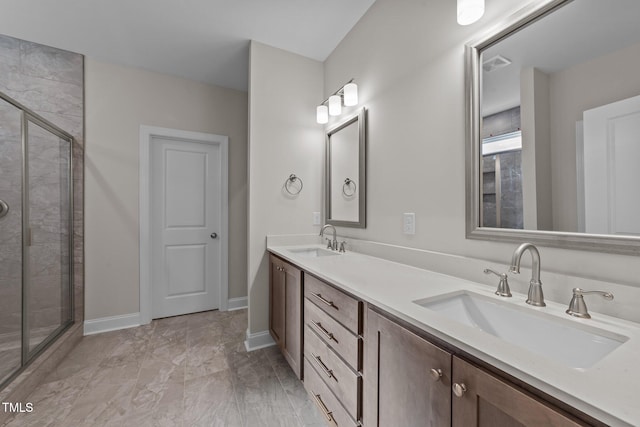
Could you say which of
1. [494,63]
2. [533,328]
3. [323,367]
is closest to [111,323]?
[323,367]

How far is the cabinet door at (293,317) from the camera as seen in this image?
5.19 feet

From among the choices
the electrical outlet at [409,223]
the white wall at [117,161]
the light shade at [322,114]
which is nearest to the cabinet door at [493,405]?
the electrical outlet at [409,223]

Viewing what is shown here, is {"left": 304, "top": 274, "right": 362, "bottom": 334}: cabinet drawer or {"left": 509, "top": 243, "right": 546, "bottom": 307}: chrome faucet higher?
{"left": 509, "top": 243, "right": 546, "bottom": 307}: chrome faucet

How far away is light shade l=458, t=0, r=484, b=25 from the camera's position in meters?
1.06

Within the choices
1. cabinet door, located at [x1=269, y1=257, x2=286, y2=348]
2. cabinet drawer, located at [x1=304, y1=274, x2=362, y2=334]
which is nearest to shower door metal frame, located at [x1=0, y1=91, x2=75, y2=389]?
cabinet door, located at [x1=269, y1=257, x2=286, y2=348]

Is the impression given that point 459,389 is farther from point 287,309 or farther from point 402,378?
point 287,309

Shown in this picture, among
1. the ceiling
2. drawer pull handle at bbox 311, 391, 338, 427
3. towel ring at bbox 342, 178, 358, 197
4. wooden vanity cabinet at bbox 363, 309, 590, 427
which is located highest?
the ceiling

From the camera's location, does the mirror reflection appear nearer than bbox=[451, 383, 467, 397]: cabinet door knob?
No

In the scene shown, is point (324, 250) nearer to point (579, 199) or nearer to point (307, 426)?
point (307, 426)

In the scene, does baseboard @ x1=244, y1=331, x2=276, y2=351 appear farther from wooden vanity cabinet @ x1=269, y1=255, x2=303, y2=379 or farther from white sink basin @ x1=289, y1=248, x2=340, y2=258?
white sink basin @ x1=289, y1=248, x2=340, y2=258

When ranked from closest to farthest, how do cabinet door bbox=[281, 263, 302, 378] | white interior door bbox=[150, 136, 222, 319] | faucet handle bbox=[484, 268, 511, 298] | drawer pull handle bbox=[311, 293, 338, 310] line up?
faucet handle bbox=[484, 268, 511, 298], drawer pull handle bbox=[311, 293, 338, 310], cabinet door bbox=[281, 263, 302, 378], white interior door bbox=[150, 136, 222, 319]

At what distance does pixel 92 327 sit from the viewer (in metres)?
2.43

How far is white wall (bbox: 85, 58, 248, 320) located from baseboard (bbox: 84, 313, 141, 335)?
0.14ft

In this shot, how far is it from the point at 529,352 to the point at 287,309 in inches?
57.0
